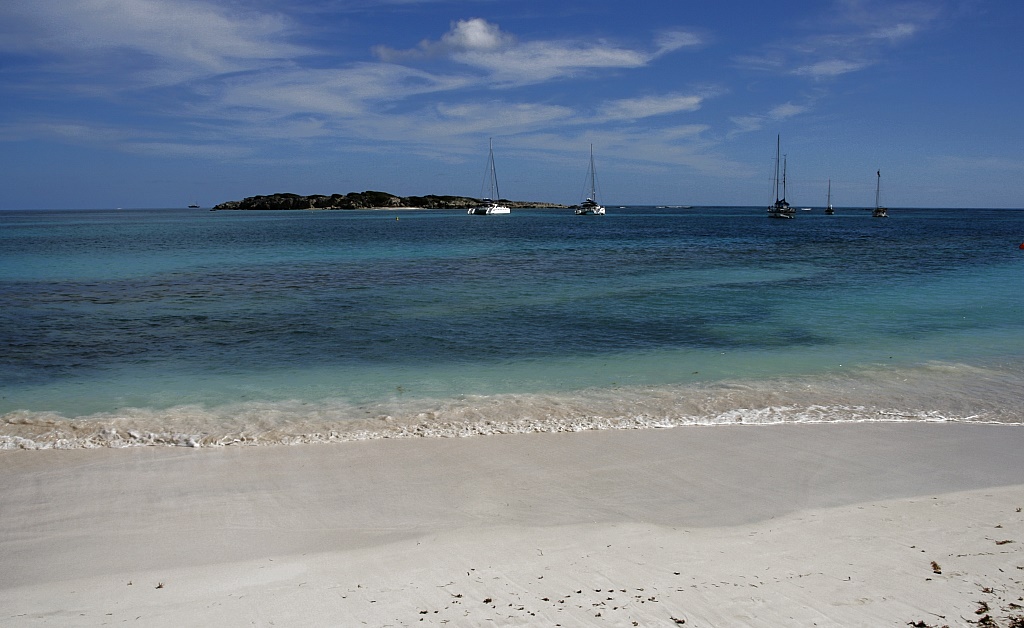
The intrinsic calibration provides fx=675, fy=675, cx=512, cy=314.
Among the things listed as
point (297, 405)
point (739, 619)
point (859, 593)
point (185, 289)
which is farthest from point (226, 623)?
point (185, 289)

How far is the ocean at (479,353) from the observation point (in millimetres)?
8156

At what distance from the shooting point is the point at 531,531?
498 centimetres

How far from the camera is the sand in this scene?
12.8ft

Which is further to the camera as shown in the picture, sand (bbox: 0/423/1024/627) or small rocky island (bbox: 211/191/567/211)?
small rocky island (bbox: 211/191/567/211)

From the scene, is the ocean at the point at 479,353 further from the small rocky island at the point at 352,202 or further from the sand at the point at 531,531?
the small rocky island at the point at 352,202

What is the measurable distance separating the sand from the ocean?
2.77ft

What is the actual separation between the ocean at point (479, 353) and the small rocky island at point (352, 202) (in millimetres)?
157529

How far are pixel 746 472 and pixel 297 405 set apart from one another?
215 inches

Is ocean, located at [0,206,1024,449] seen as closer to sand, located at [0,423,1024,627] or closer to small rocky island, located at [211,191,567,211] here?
sand, located at [0,423,1024,627]

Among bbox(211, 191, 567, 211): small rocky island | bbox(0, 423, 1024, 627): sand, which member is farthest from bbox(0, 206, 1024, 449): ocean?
bbox(211, 191, 567, 211): small rocky island

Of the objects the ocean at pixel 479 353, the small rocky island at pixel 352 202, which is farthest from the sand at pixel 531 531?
the small rocky island at pixel 352 202

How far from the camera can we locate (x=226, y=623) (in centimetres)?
376

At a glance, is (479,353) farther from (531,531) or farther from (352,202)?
(352,202)

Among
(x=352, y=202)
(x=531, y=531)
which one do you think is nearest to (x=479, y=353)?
(x=531, y=531)
